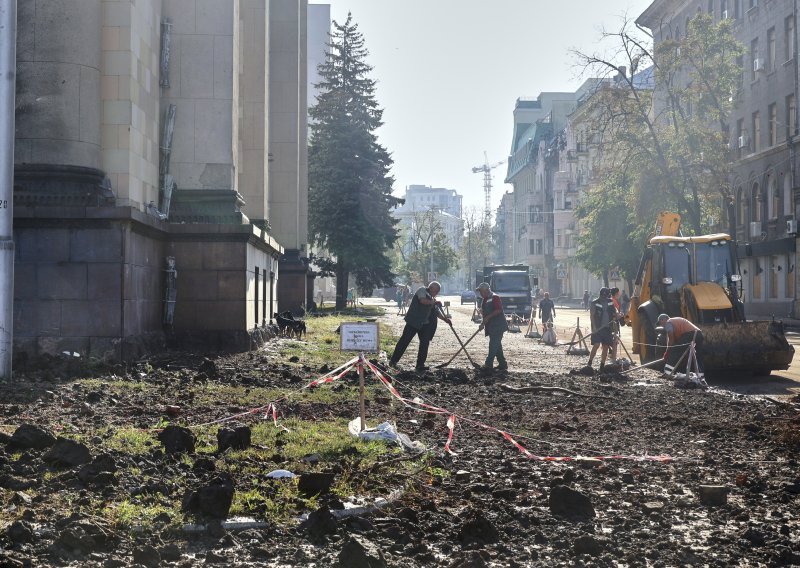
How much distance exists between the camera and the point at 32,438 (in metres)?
7.34

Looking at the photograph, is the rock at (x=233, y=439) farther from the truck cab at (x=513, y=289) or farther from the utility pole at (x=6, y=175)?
the truck cab at (x=513, y=289)

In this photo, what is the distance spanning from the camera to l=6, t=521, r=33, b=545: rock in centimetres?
531

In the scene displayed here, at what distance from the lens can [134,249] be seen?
16.0 m

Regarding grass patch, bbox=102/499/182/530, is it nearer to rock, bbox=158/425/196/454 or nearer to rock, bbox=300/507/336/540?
rock, bbox=300/507/336/540

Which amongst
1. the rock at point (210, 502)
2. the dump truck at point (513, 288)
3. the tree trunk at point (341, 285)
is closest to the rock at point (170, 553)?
the rock at point (210, 502)

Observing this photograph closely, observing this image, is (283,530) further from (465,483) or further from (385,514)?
(465,483)

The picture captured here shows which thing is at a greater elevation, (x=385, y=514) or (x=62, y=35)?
(x=62, y=35)

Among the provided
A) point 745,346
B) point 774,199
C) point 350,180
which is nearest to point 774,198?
point 774,199

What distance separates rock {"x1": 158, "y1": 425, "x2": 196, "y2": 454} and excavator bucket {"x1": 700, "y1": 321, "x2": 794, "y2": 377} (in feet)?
40.1

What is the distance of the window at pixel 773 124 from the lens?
48.9 meters

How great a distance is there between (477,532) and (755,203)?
49.2 metres

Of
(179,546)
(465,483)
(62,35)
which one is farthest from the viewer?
(62,35)

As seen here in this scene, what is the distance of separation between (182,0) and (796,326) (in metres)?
26.6

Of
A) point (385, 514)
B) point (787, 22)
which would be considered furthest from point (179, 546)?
point (787, 22)
